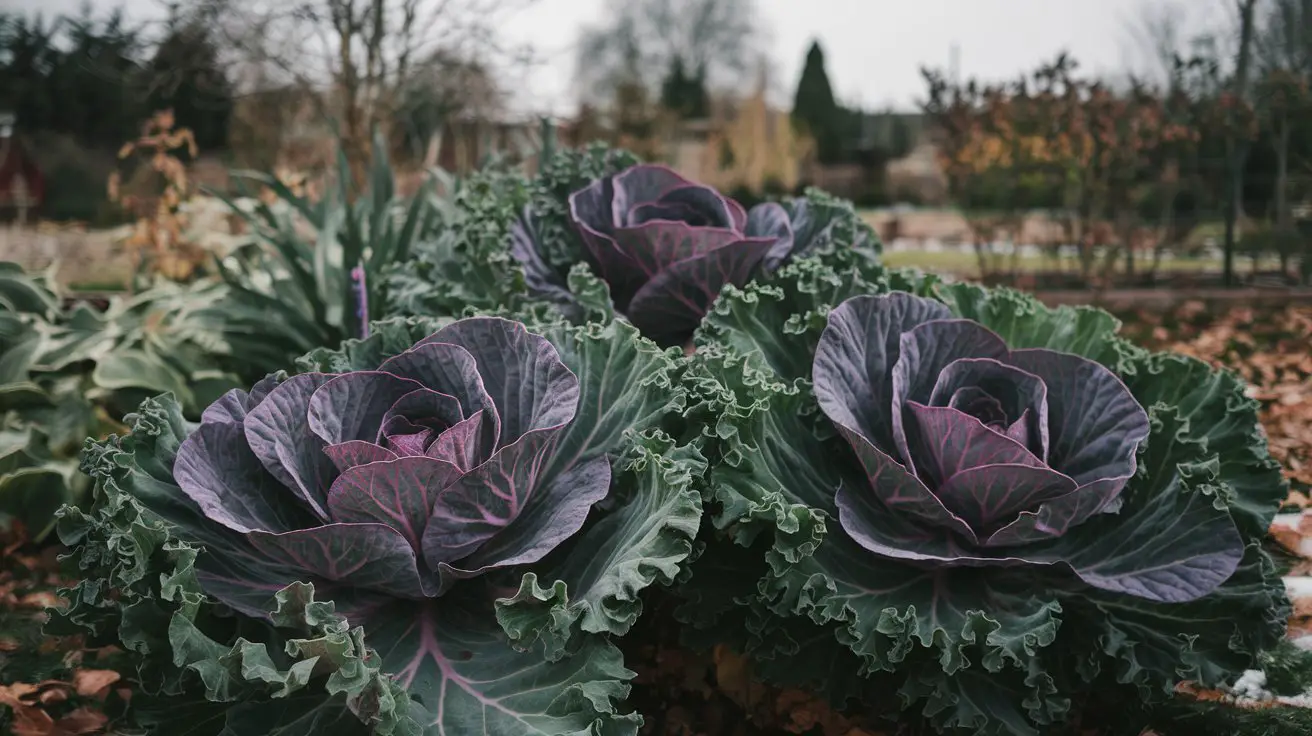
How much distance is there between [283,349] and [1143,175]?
819 centimetres

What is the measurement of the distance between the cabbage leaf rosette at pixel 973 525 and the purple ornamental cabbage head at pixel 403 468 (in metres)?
0.38

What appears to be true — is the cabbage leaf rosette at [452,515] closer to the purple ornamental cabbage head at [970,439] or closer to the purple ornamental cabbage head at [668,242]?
the purple ornamental cabbage head at [970,439]

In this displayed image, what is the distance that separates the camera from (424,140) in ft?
53.1

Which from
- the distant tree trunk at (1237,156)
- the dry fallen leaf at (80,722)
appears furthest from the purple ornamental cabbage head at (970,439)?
the distant tree trunk at (1237,156)

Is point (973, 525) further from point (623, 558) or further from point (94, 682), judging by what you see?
point (94, 682)

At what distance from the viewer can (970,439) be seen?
2.08 m

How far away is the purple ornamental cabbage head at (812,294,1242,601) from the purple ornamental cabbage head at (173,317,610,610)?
0.60 m

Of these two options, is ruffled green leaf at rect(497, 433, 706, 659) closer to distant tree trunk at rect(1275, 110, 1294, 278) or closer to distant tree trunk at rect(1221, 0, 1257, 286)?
distant tree trunk at rect(1275, 110, 1294, 278)

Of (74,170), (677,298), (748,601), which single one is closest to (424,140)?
(74,170)

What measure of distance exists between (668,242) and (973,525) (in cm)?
123

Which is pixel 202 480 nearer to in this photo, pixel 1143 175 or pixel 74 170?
pixel 1143 175

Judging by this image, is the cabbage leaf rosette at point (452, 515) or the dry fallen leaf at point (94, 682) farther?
the dry fallen leaf at point (94, 682)

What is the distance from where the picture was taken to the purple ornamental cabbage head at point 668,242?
2914 mm

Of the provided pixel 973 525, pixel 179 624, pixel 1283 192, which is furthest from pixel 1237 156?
pixel 179 624
